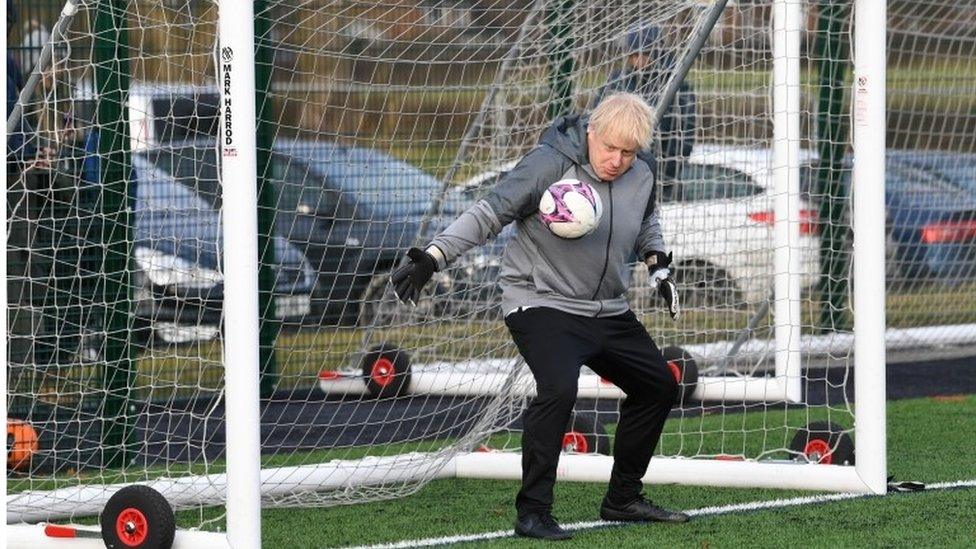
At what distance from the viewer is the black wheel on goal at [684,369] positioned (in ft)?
28.3

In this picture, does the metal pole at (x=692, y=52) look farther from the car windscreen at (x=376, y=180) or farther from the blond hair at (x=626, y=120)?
the car windscreen at (x=376, y=180)

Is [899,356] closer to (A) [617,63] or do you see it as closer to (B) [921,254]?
(B) [921,254]

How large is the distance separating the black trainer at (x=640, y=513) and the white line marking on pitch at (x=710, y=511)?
35 mm

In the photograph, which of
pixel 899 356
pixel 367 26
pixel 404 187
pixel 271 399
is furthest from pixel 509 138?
pixel 899 356

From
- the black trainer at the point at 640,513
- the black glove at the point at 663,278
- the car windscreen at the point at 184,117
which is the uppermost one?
the car windscreen at the point at 184,117

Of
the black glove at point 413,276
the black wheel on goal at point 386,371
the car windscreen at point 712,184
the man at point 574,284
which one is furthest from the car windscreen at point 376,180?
the black glove at point 413,276

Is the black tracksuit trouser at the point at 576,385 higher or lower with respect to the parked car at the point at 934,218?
lower

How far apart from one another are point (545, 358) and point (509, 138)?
3071 millimetres

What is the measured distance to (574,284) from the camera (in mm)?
5855

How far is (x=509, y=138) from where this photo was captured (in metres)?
8.66

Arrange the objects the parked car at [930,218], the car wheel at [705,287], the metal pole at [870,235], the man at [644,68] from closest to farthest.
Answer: the metal pole at [870,235] → the man at [644,68] → the car wheel at [705,287] → the parked car at [930,218]

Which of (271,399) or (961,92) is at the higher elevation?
(961,92)

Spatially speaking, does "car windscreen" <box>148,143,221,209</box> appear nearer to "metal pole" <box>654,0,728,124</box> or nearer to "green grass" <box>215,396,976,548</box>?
"green grass" <box>215,396,976,548</box>

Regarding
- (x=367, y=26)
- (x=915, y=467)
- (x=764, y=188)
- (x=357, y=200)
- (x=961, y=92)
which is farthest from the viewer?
(x=961, y=92)
